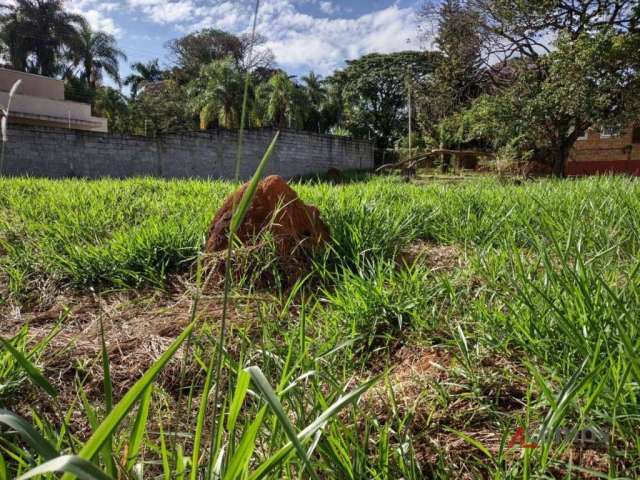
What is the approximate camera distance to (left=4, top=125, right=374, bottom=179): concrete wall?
39.0 feet

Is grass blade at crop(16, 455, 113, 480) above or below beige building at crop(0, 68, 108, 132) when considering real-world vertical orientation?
below

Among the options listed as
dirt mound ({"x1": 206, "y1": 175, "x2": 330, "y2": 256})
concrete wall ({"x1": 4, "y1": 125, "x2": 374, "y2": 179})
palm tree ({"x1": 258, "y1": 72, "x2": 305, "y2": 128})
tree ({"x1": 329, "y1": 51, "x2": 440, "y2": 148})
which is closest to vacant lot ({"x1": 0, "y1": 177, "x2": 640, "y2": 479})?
dirt mound ({"x1": 206, "y1": 175, "x2": 330, "y2": 256})

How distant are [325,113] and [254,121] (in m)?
10.6

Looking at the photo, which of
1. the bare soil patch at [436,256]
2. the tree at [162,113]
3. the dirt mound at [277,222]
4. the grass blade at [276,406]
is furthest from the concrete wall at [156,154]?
the tree at [162,113]

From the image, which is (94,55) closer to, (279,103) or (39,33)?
(39,33)

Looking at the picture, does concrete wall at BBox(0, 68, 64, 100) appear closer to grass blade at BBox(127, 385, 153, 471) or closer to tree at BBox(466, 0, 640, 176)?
tree at BBox(466, 0, 640, 176)

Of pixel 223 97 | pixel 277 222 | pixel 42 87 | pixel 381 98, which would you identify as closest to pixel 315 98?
pixel 381 98

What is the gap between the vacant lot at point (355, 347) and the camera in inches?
35.8

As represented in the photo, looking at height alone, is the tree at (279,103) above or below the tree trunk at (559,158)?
above

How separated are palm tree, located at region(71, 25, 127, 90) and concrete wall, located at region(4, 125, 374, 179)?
25270 mm

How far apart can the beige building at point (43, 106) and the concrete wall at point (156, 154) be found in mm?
8610

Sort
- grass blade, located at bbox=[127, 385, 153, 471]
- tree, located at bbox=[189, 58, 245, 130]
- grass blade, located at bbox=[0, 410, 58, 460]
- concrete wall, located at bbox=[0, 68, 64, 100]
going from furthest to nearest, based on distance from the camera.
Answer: tree, located at bbox=[189, 58, 245, 130], concrete wall, located at bbox=[0, 68, 64, 100], grass blade, located at bbox=[127, 385, 153, 471], grass blade, located at bbox=[0, 410, 58, 460]

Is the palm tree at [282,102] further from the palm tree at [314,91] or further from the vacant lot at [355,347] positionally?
the vacant lot at [355,347]

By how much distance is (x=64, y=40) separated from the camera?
35.5 meters
